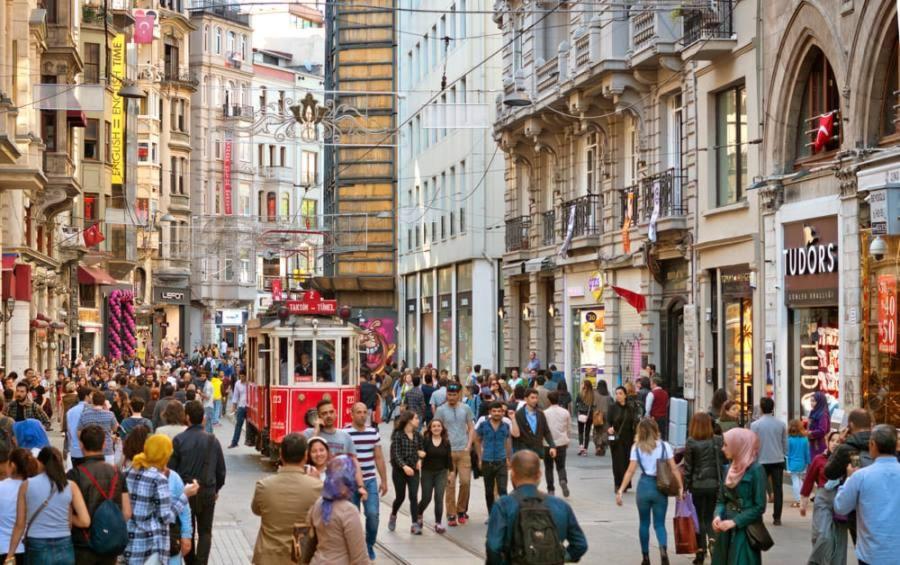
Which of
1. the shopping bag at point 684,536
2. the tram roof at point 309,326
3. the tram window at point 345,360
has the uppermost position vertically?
the tram roof at point 309,326

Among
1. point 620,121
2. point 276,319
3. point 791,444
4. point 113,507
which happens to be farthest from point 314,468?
point 620,121

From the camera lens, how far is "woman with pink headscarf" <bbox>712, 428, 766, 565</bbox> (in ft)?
44.2

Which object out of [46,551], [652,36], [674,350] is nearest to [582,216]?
[674,350]

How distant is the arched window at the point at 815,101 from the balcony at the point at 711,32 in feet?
9.17

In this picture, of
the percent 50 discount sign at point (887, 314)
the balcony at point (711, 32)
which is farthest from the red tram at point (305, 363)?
the percent 50 discount sign at point (887, 314)

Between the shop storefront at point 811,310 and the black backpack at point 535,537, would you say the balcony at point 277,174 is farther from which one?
the black backpack at point 535,537

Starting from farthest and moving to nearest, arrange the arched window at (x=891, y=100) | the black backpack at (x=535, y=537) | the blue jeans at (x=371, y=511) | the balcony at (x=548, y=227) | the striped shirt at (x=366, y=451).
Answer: the balcony at (x=548, y=227) → the arched window at (x=891, y=100) → the striped shirt at (x=366, y=451) → the blue jeans at (x=371, y=511) → the black backpack at (x=535, y=537)

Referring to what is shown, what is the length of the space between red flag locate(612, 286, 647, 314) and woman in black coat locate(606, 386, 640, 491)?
1142 centimetres

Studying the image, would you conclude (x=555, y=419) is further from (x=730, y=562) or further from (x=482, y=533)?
Answer: (x=730, y=562)

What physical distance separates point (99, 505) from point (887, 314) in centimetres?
1471

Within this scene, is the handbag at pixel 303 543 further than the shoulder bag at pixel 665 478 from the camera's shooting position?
No

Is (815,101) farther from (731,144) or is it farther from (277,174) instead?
(277,174)

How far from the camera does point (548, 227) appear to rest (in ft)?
145

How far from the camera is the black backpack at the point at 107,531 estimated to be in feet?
37.8
